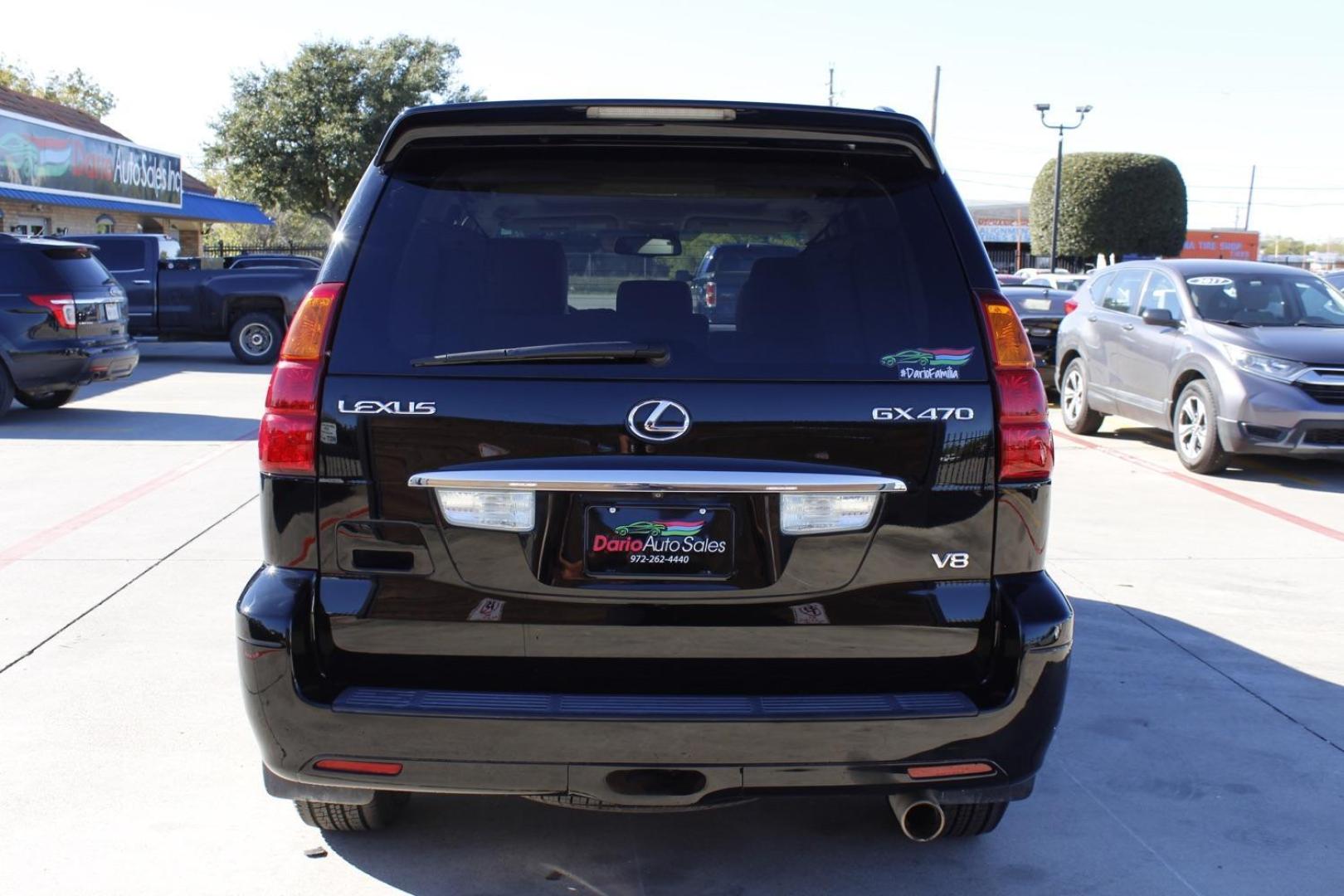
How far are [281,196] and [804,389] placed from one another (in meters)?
46.4

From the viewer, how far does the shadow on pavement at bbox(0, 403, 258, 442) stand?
1155 cm

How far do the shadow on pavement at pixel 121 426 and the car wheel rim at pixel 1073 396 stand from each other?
793 cm

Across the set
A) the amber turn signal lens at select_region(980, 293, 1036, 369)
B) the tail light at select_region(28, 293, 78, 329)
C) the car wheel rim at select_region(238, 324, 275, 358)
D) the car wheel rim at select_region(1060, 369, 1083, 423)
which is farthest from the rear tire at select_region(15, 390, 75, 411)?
the amber turn signal lens at select_region(980, 293, 1036, 369)

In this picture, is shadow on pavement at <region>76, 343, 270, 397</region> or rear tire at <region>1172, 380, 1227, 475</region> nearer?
rear tire at <region>1172, 380, 1227, 475</region>

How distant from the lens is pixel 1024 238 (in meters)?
64.5

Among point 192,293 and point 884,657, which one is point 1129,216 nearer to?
point 192,293

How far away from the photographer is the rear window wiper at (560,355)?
296cm

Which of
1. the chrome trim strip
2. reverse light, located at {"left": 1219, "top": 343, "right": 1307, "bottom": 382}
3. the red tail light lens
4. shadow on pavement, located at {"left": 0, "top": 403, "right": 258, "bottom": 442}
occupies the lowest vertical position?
shadow on pavement, located at {"left": 0, "top": 403, "right": 258, "bottom": 442}

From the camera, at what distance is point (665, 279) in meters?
3.30

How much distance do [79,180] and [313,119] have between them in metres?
17.3

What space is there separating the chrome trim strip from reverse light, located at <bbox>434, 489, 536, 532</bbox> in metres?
0.02

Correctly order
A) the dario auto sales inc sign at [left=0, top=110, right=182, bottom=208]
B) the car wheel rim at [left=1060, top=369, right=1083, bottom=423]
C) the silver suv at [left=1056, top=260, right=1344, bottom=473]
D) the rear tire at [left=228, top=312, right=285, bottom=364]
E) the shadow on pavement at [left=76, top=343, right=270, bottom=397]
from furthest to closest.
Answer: the dario auto sales inc sign at [left=0, top=110, right=182, bottom=208] → the rear tire at [left=228, top=312, right=285, bottom=364] → the shadow on pavement at [left=76, top=343, right=270, bottom=397] → the car wheel rim at [left=1060, top=369, right=1083, bottom=423] → the silver suv at [left=1056, top=260, right=1344, bottom=473]

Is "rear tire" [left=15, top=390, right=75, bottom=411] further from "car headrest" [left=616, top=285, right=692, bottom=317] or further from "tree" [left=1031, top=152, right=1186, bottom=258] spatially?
"tree" [left=1031, top=152, right=1186, bottom=258]

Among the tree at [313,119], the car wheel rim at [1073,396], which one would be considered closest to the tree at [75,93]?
the tree at [313,119]
